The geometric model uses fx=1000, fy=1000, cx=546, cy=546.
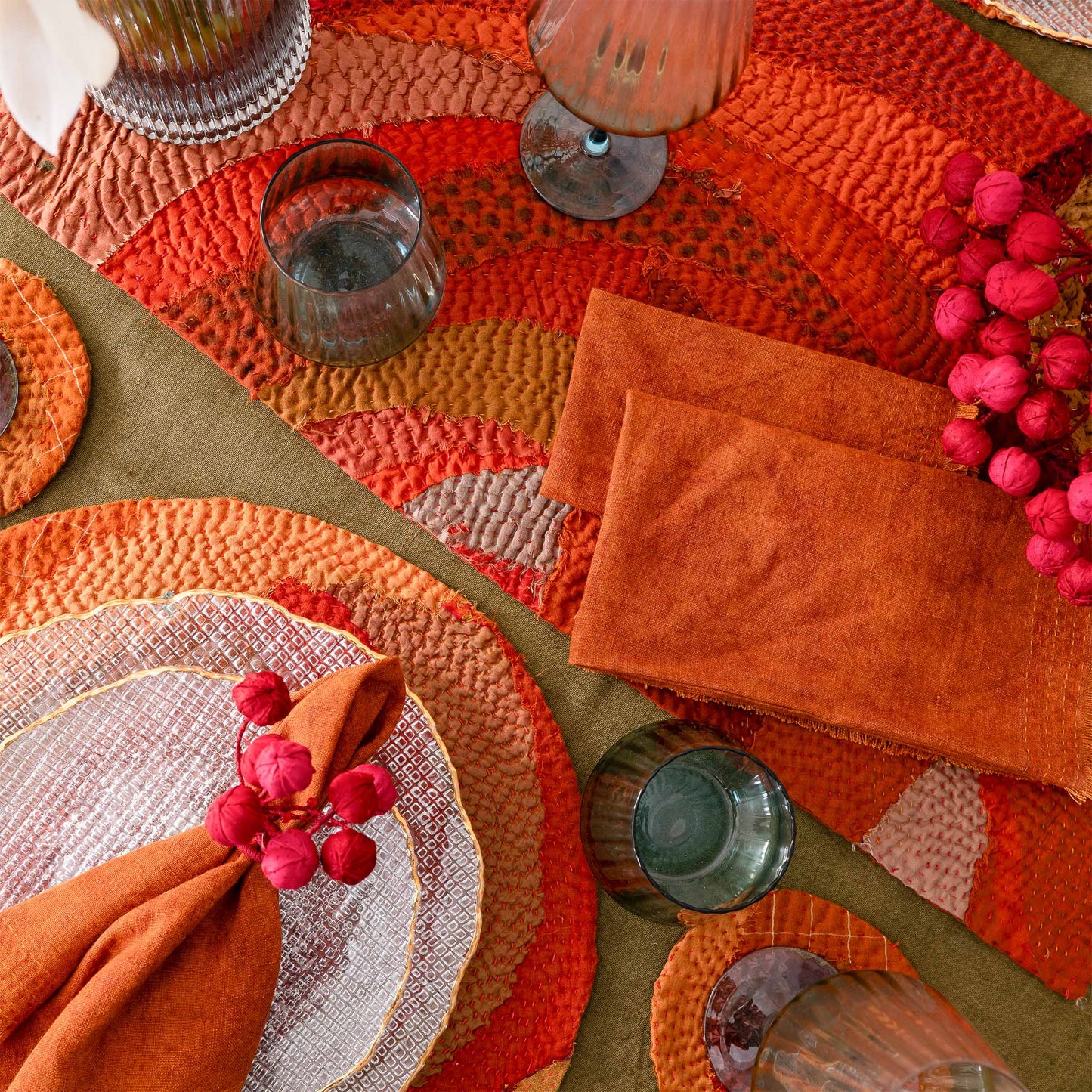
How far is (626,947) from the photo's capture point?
19.7 inches

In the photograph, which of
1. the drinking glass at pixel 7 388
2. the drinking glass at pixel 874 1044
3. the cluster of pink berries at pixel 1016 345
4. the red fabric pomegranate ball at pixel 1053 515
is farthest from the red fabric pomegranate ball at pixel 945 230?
the drinking glass at pixel 7 388

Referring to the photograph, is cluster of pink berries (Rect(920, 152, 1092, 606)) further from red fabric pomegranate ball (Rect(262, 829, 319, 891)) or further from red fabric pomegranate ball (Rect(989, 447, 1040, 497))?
red fabric pomegranate ball (Rect(262, 829, 319, 891))

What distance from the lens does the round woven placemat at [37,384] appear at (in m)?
0.50

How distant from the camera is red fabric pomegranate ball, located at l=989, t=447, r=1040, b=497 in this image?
17.2 inches

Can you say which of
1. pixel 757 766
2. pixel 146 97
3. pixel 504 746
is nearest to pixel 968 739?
pixel 757 766

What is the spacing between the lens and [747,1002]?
0.49 m

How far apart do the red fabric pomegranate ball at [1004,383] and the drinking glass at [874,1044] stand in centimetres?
26

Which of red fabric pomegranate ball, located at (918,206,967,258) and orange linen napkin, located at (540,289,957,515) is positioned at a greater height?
red fabric pomegranate ball, located at (918,206,967,258)

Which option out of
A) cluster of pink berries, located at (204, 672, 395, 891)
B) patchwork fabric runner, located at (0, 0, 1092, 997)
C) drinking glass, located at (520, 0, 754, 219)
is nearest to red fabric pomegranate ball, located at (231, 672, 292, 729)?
cluster of pink berries, located at (204, 672, 395, 891)

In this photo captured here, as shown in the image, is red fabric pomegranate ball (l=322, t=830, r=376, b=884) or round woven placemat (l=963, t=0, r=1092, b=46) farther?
round woven placemat (l=963, t=0, r=1092, b=46)

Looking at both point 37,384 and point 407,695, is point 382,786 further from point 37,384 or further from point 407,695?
point 37,384

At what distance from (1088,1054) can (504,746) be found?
0.34 metres

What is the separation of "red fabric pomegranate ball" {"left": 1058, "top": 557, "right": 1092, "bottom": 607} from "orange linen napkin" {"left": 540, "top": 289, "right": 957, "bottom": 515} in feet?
0.26

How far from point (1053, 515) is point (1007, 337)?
78 mm
